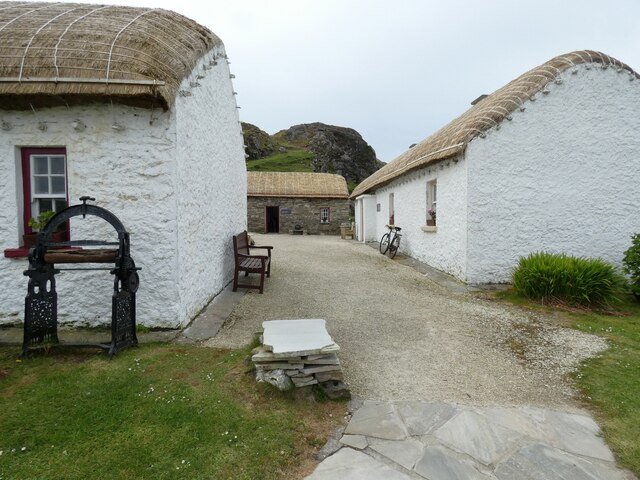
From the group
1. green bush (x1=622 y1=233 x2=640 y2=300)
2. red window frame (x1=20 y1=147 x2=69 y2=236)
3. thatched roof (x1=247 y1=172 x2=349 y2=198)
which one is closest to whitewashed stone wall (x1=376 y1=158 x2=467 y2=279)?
green bush (x1=622 y1=233 x2=640 y2=300)

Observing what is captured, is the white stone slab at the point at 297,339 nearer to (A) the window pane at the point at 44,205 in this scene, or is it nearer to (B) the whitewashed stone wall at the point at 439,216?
(A) the window pane at the point at 44,205

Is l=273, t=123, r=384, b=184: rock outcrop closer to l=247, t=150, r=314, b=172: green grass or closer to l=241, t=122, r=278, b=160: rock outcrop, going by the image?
l=247, t=150, r=314, b=172: green grass

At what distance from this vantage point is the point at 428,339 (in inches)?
195

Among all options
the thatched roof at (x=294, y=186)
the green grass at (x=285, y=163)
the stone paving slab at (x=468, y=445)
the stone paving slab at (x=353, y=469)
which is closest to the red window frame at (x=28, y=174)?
the stone paving slab at (x=353, y=469)

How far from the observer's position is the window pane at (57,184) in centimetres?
497

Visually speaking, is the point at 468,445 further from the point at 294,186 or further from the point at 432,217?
the point at 294,186

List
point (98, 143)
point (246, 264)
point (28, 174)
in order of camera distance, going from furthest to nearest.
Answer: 1. point (246, 264)
2. point (28, 174)
3. point (98, 143)

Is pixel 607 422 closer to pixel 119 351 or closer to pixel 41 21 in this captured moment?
pixel 119 351

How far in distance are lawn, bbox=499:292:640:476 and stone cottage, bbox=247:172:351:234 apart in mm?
19429

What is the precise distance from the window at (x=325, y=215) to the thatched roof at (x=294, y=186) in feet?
3.23

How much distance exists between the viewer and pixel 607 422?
3021 millimetres

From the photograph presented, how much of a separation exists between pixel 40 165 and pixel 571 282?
9.26 meters

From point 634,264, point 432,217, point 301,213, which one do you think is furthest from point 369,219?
point 634,264

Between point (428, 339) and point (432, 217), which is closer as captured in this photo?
point (428, 339)
